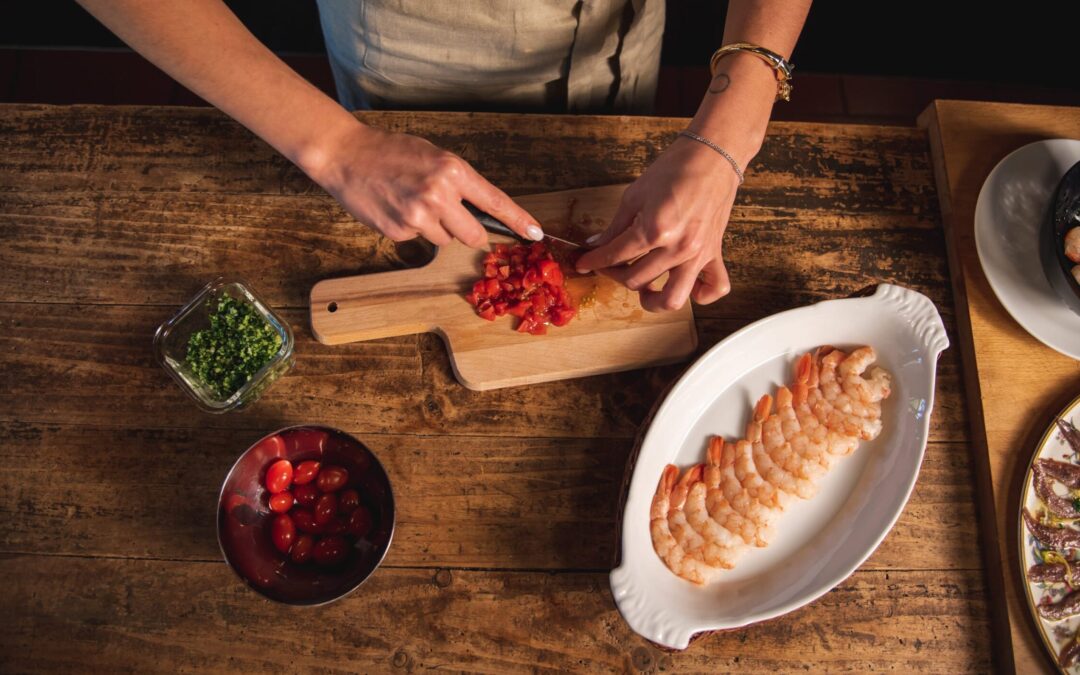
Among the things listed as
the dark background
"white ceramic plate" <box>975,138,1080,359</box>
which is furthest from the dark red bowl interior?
the dark background

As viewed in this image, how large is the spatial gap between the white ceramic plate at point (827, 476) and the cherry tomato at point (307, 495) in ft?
2.12

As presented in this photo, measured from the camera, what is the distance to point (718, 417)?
1.54 metres

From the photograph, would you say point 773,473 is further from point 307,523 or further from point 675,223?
point 307,523

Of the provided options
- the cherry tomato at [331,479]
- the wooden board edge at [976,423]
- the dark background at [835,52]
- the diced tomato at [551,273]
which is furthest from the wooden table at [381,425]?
the dark background at [835,52]

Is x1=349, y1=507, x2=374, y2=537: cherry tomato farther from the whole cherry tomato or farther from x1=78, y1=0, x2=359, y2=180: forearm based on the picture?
x1=78, y1=0, x2=359, y2=180: forearm

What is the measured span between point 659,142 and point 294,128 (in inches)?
34.7

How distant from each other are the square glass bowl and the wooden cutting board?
0.10 meters

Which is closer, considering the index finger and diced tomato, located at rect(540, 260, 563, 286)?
the index finger

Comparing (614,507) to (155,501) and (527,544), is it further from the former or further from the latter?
(155,501)

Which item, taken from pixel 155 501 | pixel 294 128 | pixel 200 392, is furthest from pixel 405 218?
pixel 155 501

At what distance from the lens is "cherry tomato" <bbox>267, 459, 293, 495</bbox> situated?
1402 millimetres

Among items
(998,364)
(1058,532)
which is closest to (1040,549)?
(1058,532)

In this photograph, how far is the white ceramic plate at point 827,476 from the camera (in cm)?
141

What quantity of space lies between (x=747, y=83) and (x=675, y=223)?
1.13 feet
